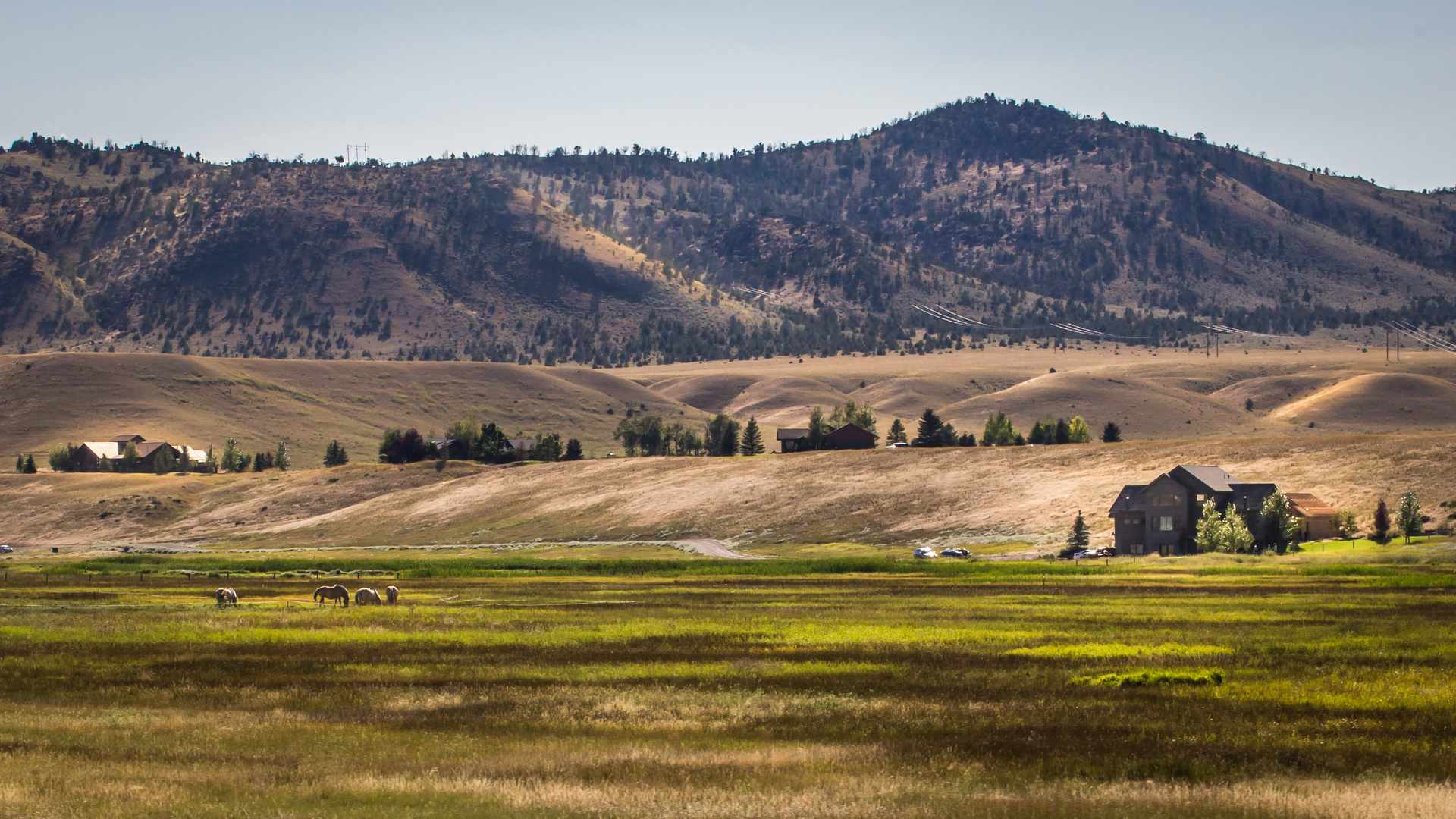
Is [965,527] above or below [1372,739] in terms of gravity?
below

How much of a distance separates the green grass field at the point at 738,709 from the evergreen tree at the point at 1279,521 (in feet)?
141

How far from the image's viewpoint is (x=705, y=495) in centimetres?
14112

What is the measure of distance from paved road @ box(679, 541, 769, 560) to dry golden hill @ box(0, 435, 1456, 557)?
11.3ft

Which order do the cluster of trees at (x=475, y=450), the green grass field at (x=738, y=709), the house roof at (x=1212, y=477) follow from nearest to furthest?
the green grass field at (x=738, y=709), the house roof at (x=1212, y=477), the cluster of trees at (x=475, y=450)

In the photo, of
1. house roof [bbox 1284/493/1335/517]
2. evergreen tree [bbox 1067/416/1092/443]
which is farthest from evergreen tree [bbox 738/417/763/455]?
house roof [bbox 1284/493/1335/517]

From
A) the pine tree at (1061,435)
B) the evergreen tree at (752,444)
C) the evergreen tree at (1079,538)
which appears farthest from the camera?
the pine tree at (1061,435)

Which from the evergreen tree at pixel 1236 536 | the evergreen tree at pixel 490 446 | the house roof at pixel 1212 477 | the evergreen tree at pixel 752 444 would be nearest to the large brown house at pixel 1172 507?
the house roof at pixel 1212 477

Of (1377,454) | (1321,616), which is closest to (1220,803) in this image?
(1321,616)

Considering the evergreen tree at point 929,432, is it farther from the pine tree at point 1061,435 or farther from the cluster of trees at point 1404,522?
the cluster of trees at point 1404,522

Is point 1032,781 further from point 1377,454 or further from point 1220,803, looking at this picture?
point 1377,454

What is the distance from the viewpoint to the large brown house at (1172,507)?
328ft

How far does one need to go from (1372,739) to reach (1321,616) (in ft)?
78.3

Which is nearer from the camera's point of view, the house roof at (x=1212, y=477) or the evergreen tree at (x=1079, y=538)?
the house roof at (x=1212, y=477)

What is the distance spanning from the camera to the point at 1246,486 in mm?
100312
